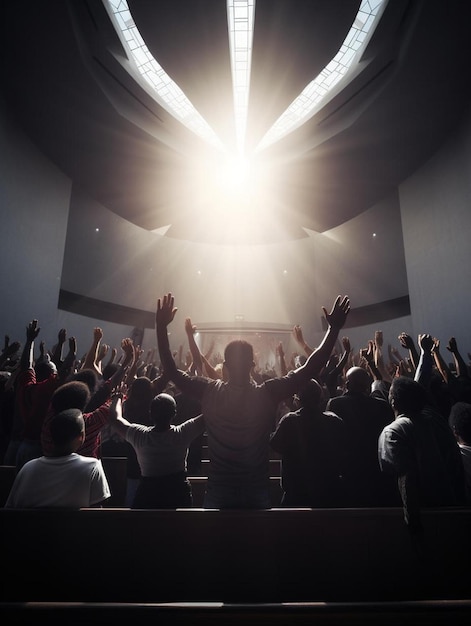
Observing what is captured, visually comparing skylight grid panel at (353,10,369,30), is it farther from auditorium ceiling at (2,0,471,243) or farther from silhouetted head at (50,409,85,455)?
silhouetted head at (50,409,85,455)

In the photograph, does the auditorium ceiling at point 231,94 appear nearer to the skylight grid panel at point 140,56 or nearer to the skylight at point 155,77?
the skylight at point 155,77

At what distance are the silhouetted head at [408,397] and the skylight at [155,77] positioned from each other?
39.8 feet

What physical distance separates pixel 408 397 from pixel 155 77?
14.3 metres

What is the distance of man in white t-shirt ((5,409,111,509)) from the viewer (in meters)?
2.06

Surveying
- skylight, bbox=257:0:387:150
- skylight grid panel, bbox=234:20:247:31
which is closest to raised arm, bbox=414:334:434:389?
skylight, bbox=257:0:387:150

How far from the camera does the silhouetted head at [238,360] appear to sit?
7.18 feet

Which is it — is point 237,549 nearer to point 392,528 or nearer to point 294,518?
point 294,518

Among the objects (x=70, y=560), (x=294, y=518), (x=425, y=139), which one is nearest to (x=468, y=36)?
(x=425, y=139)

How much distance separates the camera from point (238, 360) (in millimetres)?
2189

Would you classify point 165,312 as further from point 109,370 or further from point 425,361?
point 425,361

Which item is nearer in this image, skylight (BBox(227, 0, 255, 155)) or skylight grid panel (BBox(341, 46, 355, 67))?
skylight (BBox(227, 0, 255, 155))

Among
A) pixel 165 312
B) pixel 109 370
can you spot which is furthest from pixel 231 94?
pixel 165 312

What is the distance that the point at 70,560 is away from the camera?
193 centimetres

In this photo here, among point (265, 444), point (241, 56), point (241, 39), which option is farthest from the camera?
point (241, 56)
